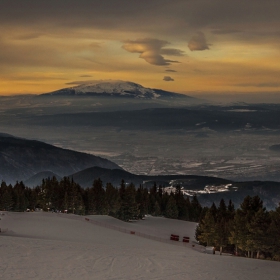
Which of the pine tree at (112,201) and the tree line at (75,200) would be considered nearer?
the tree line at (75,200)

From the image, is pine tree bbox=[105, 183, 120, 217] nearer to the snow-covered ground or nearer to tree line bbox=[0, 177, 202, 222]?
tree line bbox=[0, 177, 202, 222]

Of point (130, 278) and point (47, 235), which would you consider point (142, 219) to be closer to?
point (47, 235)

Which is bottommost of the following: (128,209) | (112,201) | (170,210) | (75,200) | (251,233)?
(170,210)

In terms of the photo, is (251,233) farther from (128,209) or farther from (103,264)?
(128,209)

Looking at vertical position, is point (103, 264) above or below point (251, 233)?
below

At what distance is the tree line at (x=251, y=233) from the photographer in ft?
299

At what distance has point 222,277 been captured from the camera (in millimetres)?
58312

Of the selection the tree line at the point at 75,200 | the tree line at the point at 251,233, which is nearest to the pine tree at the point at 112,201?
the tree line at the point at 75,200

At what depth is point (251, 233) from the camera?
9400 centimetres

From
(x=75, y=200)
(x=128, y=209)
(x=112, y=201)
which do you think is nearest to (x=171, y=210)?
(x=112, y=201)

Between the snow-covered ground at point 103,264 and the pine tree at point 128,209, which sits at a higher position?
the snow-covered ground at point 103,264

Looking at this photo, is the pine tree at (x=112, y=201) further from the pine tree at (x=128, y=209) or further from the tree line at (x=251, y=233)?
the tree line at (x=251, y=233)

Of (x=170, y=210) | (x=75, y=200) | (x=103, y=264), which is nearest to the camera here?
(x=103, y=264)

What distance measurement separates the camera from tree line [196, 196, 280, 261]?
9125cm
